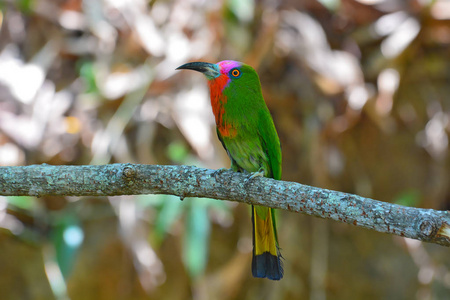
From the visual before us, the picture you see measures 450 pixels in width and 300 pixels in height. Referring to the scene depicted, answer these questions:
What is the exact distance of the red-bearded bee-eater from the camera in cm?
246

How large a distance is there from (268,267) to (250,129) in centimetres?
69

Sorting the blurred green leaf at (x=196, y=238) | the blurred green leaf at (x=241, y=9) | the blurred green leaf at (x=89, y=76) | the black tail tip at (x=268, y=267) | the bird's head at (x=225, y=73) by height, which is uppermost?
the blurred green leaf at (x=241, y=9)

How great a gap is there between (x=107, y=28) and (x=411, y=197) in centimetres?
298

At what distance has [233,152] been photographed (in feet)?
8.55

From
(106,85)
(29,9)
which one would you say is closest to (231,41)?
(106,85)

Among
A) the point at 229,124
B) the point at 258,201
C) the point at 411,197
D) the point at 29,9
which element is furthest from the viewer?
the point at 29,9

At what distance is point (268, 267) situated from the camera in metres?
2.45

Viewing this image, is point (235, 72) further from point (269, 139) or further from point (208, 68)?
point (269, 139)

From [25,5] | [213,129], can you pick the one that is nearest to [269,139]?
[213,129]

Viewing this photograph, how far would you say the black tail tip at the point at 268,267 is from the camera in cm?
244

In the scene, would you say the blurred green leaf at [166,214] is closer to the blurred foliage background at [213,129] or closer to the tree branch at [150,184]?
the blurred foliage background at [213,129]

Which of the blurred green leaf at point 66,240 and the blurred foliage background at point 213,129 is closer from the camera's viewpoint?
the blurred green leaf at point 66,240

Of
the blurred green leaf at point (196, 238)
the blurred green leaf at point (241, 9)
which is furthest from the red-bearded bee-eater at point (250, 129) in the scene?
the blurred green leaf at point (241, 9)

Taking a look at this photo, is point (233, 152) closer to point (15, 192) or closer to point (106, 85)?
point (15, 192)
